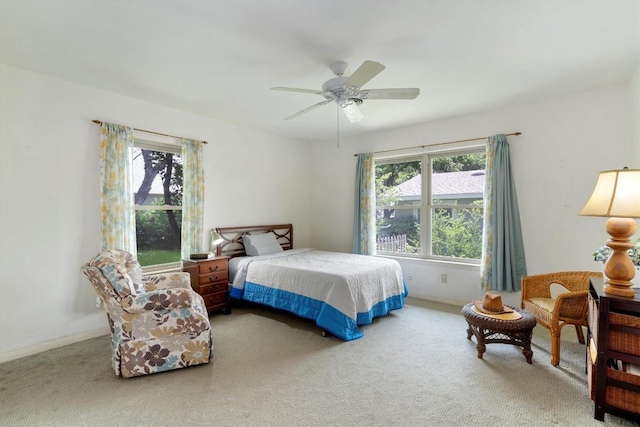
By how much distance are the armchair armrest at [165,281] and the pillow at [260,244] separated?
57.2 inches

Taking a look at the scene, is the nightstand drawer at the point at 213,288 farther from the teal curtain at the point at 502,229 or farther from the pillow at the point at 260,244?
the teal curtain at the point at 502,229

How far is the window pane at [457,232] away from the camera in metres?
4.41

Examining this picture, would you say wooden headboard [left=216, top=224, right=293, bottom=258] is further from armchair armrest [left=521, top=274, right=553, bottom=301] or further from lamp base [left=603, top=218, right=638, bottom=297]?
lamp base [left=603, top=218, right=638, bottom=297]

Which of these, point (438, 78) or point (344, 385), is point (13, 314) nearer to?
point (344, 385)

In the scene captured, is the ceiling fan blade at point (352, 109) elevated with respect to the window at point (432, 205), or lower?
elevated

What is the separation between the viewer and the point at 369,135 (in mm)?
5320

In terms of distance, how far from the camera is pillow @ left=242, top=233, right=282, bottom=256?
4691 millimetres

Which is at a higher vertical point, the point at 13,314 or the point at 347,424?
the point at 13,314

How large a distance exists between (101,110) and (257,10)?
8.11ft

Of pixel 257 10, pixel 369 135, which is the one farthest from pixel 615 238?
pixel 369 135

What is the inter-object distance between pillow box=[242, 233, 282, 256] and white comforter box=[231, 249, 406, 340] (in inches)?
11.5

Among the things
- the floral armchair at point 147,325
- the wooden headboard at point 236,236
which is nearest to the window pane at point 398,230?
the wooden headboard at point 236,236

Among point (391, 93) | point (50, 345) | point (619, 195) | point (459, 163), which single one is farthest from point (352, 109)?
point (50, 345)

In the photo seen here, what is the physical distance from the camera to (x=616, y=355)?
1.91 metres
